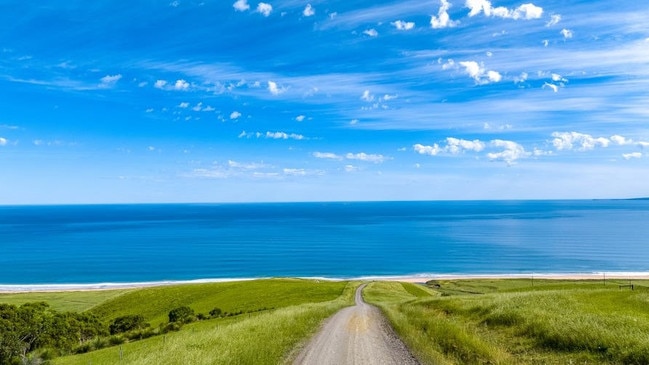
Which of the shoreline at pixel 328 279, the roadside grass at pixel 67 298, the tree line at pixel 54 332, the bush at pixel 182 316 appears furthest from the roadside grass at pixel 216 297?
the shoreline at pixel 328 279

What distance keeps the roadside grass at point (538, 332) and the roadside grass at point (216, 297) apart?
34524mm

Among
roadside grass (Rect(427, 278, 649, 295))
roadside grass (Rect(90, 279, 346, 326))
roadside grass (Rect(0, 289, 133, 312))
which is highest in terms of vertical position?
roadside grass (Rect(90, 279, 346, 326))

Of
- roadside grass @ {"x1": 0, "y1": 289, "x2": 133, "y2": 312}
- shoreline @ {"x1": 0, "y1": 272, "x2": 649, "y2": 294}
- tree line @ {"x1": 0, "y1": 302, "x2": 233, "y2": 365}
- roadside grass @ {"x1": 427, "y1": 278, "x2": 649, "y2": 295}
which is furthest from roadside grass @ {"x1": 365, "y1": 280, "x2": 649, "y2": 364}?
shoreline @ {"x1": 0, "y1": 272, "x2": 649, "y2": 294}

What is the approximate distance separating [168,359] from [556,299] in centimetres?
2826

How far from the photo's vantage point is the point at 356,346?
22.4 meters

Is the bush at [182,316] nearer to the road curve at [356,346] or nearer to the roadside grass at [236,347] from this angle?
the roadside grass at [236,347]

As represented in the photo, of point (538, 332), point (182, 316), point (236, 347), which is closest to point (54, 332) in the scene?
point (182, 316)

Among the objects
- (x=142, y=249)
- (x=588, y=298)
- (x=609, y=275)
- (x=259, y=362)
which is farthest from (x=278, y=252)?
(x=259, y=362)

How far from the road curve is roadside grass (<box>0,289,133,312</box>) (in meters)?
65.0

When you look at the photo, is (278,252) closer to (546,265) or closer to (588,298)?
(546,265)

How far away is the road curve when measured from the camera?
1927 centimetres

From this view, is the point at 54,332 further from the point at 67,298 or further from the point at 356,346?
the point at 67,298

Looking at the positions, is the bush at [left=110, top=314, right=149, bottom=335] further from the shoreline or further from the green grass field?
the shoreline

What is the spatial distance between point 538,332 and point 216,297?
5954 cm
